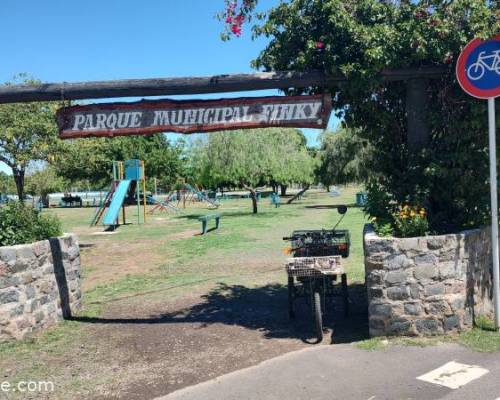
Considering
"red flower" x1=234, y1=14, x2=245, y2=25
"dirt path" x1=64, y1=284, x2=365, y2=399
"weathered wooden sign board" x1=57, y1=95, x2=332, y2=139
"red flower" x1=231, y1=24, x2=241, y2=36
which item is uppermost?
"red flower" x1=234, y1=14, x2=245, y2=25

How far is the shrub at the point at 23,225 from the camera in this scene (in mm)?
6547

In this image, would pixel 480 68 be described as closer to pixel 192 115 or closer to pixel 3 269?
pixel 192 115

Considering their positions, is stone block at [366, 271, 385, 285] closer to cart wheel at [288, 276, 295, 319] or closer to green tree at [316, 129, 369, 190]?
cart wheel at [288, 276, 295, 319]

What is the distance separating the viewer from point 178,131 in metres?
6.41

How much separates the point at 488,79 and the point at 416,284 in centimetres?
244

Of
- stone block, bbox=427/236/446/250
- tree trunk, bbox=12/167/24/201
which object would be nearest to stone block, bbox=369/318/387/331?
stone block, bbox=427/236/446/250

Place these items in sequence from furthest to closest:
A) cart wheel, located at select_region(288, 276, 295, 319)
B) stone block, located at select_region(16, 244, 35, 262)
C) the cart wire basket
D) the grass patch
→ 1. cart wheel, located at select_region(288, 276, 295, 319)
2. stone block, located at select_region(16, 244, 35, 262)
3. the cart wire basket
4. the grass patch

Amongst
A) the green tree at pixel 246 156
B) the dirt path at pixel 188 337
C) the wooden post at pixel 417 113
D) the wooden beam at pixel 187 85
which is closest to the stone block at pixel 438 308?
the dirt path at pixel 188 337

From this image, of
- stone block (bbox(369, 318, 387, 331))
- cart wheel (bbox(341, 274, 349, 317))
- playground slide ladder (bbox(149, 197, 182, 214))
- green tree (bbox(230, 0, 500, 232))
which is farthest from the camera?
playground slide ladder (bbox(149, 197, 182, 214))

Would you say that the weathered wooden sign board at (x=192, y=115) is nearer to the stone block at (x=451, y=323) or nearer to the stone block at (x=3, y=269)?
the stone block at (x=3, y=269)

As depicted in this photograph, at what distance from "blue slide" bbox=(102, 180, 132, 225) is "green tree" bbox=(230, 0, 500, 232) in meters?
17.2

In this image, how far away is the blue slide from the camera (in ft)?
73.5

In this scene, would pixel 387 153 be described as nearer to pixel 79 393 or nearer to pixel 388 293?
pixel 388 293

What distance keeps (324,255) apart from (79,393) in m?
3.36
